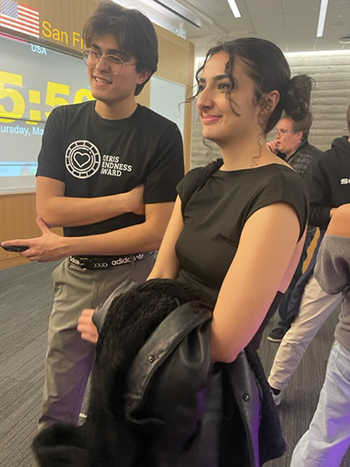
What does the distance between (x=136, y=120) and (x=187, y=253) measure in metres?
0.63

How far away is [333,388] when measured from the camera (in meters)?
1.27

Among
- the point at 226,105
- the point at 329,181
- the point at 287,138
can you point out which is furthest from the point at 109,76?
the point at 287,138

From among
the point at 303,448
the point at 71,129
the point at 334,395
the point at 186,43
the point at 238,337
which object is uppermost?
the point at 186,43

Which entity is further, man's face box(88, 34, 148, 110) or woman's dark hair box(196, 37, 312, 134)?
man's face box(88, 34, 148, 110)

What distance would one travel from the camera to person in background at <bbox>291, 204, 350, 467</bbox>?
44.8 inches

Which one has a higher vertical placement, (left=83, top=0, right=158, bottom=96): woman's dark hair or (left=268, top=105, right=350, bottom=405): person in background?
(left=83, top=0, right=158, bottom=96): woman's dark hair

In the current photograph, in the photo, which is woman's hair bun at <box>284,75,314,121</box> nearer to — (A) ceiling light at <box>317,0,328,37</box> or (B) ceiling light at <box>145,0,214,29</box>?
(A) ceiling light at <box>317,0,328,37</box>

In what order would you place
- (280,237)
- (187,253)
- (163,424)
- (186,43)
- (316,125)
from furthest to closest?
1. (316,125)
2. (186,43)
3. (187,253)
4. (280,237)
5. (163,424)

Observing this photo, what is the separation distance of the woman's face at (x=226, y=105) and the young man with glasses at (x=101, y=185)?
393 millimetres

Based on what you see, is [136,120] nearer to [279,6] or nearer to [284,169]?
[284,169]

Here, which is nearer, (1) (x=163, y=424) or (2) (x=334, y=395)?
(1) (x=163, y=424)

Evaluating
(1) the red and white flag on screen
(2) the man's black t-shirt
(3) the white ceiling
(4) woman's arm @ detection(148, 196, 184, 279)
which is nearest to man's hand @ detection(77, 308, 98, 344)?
(4) woman's arm @ detection(148, 196, 184, 279)

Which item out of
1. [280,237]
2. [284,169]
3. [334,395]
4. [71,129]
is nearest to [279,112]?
[284,169]

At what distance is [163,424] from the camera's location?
0.70 metres
